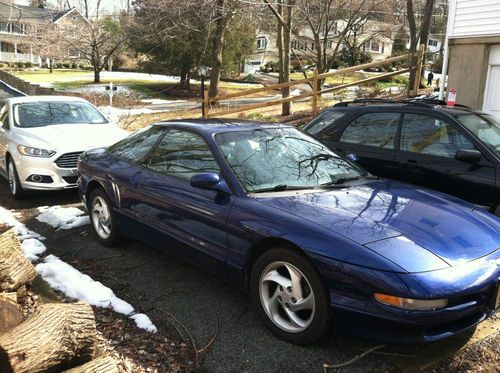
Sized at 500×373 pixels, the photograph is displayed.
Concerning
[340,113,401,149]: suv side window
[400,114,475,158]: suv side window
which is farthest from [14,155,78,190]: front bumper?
[400,114,475,158]: suv side window

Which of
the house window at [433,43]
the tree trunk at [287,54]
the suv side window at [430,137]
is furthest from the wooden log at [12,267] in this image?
the house window at [433,43]

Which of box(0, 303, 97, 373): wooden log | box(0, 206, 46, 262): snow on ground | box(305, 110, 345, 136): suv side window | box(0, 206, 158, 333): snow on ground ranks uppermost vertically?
box(305, 110, 345, 136): suv side window

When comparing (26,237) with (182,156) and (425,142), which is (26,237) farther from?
(425,142)

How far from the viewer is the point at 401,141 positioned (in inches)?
218

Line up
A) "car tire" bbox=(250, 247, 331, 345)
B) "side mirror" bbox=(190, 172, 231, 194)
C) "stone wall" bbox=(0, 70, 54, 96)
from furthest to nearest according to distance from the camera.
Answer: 1. "stone wall" bbox=(0, 70, 54, 96)
2. "side mirror" bbox=(190, 172, 231, 194)
3. "car tire" bbox=(250, 247, 331, 345)

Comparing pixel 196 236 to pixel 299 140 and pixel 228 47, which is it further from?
pixel 228 47

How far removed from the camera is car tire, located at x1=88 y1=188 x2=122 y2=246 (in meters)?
4.94

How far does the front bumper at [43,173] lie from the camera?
22.1 ft

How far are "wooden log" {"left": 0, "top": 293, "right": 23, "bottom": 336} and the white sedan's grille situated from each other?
4014 mm

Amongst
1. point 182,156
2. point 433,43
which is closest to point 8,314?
point 182,156

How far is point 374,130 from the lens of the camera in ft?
19.1

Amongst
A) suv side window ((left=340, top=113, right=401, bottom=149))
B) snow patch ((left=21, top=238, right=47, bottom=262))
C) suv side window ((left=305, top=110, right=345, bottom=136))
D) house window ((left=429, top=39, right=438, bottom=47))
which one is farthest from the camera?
house window ((left=429, top=39, right=438, bottom=47))

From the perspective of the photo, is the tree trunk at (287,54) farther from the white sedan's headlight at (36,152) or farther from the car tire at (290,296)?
the car tire at (290,296)

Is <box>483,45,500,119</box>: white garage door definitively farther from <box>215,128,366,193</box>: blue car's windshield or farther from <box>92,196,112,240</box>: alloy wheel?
<box>92,196,112,240</box>: alloy wheel
